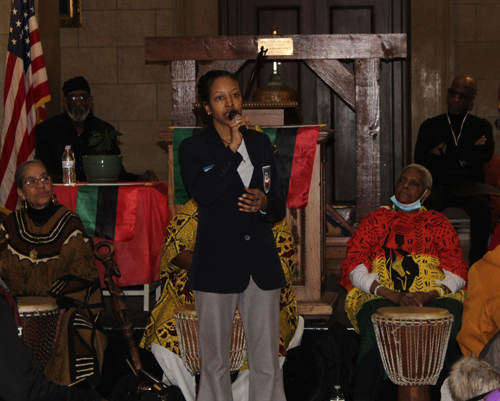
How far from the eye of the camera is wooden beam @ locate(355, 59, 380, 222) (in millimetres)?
5051

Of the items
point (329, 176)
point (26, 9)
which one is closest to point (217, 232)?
point (26, 9)

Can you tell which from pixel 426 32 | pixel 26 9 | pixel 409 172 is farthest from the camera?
pixel 426 32

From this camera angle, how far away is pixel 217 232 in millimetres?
2393

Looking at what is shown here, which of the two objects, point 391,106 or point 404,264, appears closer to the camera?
point 404,264

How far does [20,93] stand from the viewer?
18.3ft

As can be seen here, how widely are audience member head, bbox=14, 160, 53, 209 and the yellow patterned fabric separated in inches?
27.1

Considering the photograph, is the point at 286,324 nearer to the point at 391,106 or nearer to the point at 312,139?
the point at 312,139

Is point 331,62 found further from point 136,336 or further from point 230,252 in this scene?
point 230,252

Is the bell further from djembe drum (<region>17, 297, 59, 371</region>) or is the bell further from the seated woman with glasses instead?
djembe drum (<region>17, 297, 59, 371</region>)

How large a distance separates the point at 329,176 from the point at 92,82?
2800 mm

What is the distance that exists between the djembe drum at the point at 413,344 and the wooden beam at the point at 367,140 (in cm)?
215

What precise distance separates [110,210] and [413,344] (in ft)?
7.09

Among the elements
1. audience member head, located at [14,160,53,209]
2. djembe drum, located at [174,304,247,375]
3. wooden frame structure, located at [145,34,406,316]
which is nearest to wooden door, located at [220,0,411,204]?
wooden frame structure, located at [145,34,406,316]

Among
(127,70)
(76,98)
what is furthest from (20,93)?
→ (127,70)
